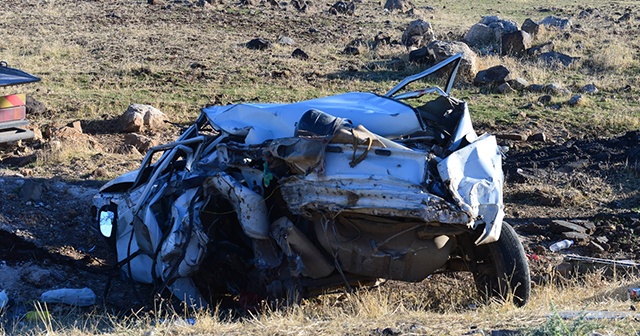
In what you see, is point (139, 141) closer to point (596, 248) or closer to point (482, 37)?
point (596, 248)

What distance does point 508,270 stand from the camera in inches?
243

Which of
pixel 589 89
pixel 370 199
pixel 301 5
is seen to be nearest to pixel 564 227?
pixel 370 199

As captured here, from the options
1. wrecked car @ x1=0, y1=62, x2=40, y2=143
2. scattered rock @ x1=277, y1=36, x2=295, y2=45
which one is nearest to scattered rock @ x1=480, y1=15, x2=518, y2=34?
scattered rock @ x1=277, y1=36, x2=295, y2=45

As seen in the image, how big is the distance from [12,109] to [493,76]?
31.4ft

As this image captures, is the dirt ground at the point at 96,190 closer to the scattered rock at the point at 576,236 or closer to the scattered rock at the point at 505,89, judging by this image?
the scattered rock at the point at 576,236

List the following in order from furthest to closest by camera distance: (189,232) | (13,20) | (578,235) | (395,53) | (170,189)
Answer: (13,20) < (395,53) < (578,235) < (170,189) < (189,232)

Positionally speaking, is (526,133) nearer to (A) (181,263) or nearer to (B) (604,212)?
(B) (604,212)

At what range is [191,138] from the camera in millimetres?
7109

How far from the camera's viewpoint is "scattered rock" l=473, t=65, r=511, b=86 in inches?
667

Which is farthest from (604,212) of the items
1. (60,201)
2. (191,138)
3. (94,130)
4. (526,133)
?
(94,130)

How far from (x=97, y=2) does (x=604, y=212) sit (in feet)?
84.3

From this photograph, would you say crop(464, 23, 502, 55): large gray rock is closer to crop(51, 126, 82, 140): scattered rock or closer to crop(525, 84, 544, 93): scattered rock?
crop(525, 84, 544, 93): scattered rock

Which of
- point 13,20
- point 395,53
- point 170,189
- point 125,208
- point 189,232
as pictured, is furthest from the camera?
point 13,20

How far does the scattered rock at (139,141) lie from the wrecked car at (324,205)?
509 centimetres
